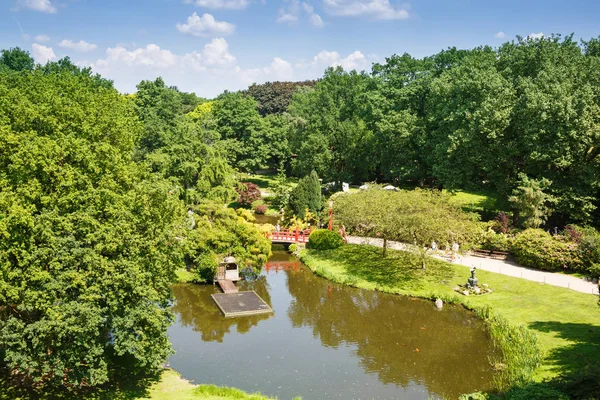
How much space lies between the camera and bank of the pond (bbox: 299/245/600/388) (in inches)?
812

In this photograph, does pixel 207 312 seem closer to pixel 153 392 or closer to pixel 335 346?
pixel 335 346

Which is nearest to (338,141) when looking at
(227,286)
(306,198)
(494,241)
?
(306,198)

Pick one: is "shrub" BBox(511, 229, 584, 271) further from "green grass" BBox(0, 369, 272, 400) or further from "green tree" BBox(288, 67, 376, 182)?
"green tree" BBox(288, 67, 376, 182)

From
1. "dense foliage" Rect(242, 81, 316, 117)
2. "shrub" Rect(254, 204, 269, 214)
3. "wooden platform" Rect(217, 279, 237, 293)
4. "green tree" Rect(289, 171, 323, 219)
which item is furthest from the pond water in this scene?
"dense foliage" Rect(242, 81, 316, 117)

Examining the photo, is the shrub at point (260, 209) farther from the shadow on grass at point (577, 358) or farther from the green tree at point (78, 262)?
the shadow on grass at point (577, 358)

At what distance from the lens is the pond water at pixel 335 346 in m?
20.6

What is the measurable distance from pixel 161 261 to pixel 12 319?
4939 millimetres

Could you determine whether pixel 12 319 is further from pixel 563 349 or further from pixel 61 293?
pixel 563 349

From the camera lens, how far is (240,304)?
29438 millimetres

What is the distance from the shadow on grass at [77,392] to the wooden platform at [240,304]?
9.91 m

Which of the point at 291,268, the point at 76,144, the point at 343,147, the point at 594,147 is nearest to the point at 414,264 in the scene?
the point at 291,268

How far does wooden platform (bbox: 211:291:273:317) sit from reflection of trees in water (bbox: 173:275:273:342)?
309 mm

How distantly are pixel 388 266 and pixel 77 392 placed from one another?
21916 mm

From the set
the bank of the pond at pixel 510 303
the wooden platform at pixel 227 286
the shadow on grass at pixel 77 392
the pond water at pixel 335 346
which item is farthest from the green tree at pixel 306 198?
the shadow on grass at pixel 77 392
